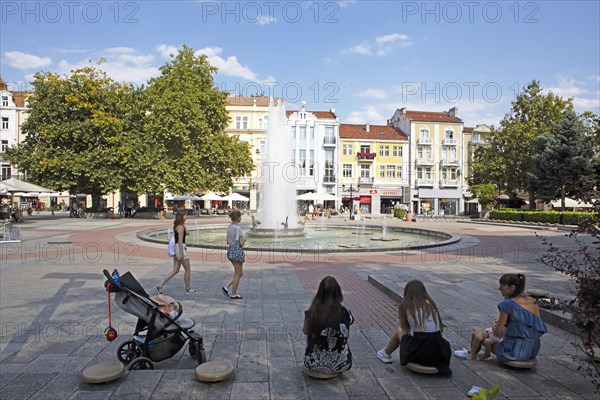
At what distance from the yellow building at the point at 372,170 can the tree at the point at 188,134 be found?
24.1 metres

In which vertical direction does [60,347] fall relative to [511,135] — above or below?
below

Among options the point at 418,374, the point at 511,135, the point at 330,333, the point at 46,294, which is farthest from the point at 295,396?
the point at 511,135

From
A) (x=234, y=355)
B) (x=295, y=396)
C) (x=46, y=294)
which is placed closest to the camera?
(x=295, y=396)

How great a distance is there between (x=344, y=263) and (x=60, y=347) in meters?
9.00

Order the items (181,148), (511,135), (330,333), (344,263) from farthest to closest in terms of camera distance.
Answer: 1. (511,135)
2. (181,148)
3. (344,263)
4. (330,333)

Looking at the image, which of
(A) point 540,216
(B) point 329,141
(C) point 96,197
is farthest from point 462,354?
(B) point 329,141

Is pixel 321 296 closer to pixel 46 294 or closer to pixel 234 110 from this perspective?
pixel 46 294

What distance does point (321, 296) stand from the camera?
14.6 ft

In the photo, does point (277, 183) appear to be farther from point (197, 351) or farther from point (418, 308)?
point (418, 308)

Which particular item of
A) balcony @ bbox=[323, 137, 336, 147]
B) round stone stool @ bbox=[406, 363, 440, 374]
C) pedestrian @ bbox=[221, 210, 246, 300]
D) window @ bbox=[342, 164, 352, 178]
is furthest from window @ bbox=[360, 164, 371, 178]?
round stone stool @ bbox=[406, 363, 440, 374]

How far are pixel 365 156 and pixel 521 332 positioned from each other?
6005 centimetres

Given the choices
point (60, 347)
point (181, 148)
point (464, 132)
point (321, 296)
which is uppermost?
point (464, 132)

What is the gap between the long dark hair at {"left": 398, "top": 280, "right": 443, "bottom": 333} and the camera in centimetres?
455

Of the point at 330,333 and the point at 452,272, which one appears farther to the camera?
the point at 452,272
